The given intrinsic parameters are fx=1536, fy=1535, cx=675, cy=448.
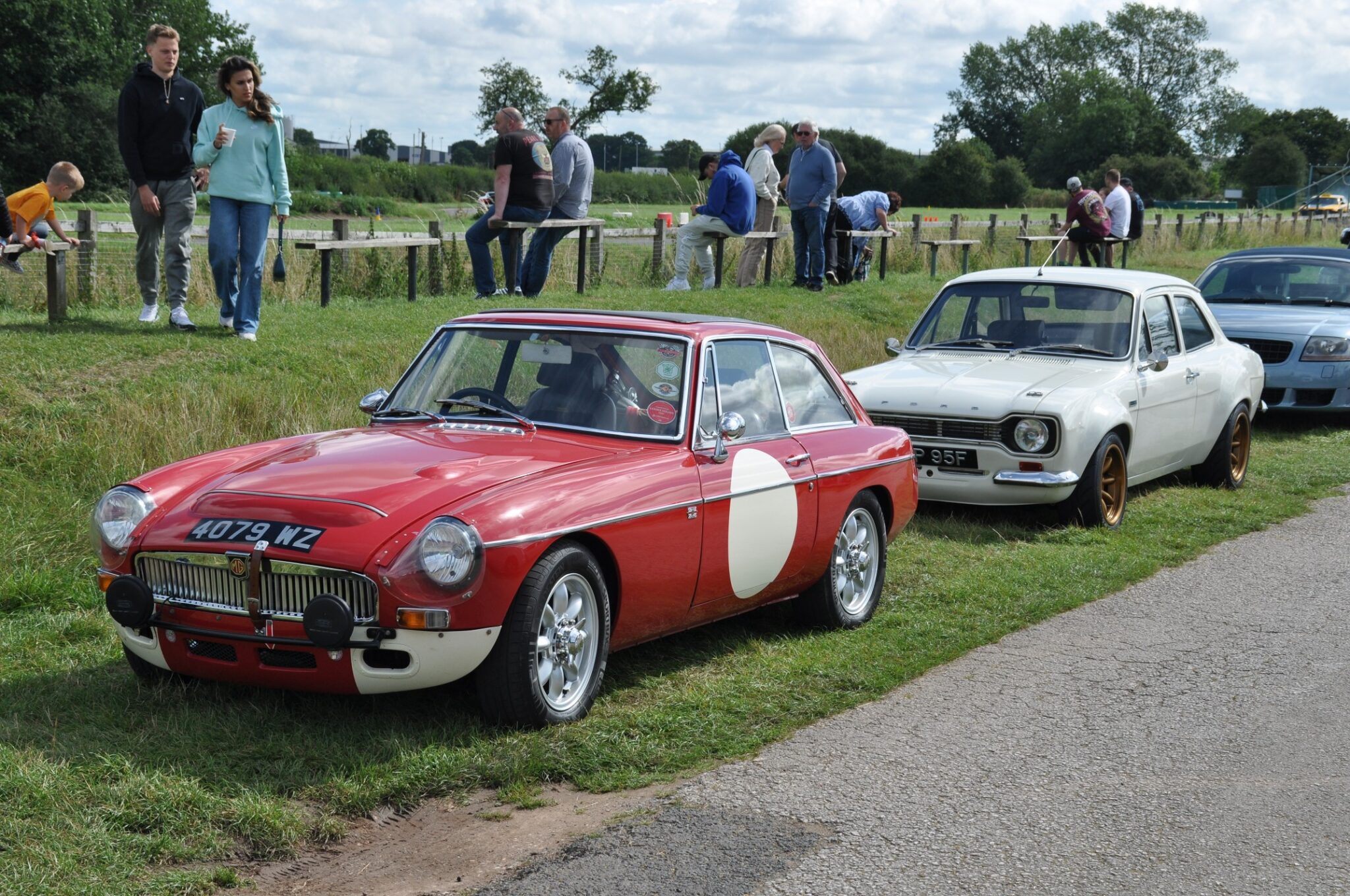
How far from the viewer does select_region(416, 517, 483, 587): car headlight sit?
5246 millimetres

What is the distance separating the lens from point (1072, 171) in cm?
12331

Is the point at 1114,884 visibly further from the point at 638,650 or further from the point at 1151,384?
A: the point at 1151,384

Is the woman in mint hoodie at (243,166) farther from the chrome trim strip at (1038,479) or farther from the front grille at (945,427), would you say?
the chrome trim strip at (1038,479)

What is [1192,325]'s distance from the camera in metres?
11.8

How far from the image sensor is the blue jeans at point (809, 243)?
19.9 m

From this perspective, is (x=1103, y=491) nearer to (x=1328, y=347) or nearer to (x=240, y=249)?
(x=1328, y=347)

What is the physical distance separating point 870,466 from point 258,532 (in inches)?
130

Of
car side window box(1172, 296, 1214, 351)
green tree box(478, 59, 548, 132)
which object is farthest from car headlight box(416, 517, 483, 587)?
green tree box(478, 59, 548, 132)

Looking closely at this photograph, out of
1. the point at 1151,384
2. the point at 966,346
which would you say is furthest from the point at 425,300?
the point at 1151,384

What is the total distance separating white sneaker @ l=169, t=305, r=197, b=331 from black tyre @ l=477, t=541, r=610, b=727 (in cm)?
731

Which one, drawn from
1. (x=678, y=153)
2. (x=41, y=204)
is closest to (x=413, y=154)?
(x=678, y=153)

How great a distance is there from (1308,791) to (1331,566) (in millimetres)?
4365

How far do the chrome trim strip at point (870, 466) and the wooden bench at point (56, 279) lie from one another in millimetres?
7442

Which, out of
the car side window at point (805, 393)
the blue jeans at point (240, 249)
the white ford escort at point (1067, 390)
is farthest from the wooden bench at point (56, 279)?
the car side window at point (805, 393)
